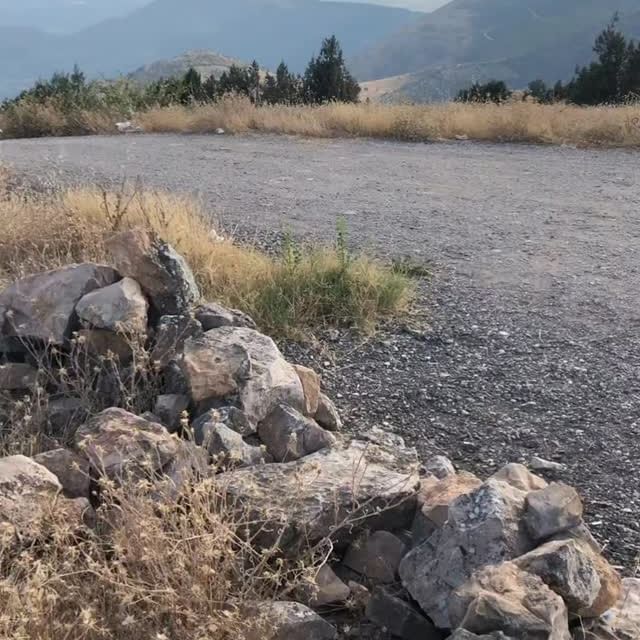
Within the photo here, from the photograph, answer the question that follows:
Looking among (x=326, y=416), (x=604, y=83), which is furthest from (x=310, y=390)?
(x=604, y=83)

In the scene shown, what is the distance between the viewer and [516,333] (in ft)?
14.4

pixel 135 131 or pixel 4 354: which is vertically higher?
pixel 135 131

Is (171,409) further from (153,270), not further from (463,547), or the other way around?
(463,547)

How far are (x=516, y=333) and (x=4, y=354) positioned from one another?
2.70 meters

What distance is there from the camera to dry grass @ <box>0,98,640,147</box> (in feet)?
35.3

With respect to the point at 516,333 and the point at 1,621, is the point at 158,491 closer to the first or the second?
the point at 1,621

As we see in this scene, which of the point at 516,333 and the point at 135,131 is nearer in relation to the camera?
the point at 516,333

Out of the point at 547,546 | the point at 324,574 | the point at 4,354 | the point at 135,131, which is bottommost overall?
the point at 324,574

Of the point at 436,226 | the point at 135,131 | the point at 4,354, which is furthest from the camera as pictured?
the point at 135,131

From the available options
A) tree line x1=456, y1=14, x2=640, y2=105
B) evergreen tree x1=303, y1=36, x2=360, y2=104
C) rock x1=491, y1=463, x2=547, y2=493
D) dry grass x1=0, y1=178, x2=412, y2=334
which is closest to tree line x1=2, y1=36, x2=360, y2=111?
evergreen tree x1=303, y1=36, x2=360, y2=104

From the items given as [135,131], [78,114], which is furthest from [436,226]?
[78,114]

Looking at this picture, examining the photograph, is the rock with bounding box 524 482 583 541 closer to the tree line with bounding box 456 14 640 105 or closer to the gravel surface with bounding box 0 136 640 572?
the gravel surface with bounding box 0 136 640 572

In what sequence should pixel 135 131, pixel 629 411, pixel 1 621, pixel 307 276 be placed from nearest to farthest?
pixel 1 621
pixel 629 411
pixel 307 276
pixel 135 131

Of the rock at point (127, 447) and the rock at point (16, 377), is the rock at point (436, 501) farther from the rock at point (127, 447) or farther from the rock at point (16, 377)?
the rock at point (16, 377)
